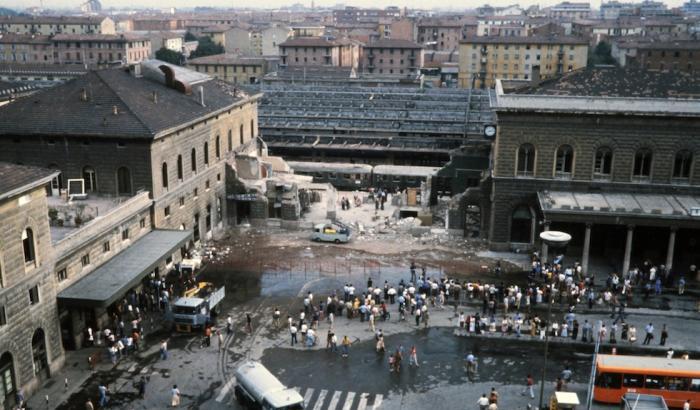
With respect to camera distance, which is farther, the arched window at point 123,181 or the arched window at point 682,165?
the arched window at point 682,165

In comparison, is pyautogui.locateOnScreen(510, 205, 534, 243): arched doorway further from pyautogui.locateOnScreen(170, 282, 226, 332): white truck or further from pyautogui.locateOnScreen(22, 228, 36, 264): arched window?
pyautogui.locateOnScreen(22, 228, 36, 264): arched window

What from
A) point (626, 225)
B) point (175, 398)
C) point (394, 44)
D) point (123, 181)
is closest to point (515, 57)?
point (394, 44)

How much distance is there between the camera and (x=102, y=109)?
171 feet

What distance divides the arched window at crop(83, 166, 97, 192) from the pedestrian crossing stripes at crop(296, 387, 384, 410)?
25.0m

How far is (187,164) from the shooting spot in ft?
186

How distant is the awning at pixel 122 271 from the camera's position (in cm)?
3862

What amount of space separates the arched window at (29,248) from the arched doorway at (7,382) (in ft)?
15.9

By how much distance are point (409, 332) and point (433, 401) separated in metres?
8.32

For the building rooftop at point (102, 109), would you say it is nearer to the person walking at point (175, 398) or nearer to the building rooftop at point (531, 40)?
the person walking at point (175, 398)

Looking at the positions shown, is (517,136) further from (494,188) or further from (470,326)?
(470,326)

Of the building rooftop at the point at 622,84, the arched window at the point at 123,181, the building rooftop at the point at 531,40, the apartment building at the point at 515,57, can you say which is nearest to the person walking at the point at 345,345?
the arched window at the point at 123,181

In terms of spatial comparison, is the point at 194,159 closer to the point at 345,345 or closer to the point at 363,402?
the point at 345,345

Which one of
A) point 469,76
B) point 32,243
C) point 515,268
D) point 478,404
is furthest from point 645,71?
point 469,76

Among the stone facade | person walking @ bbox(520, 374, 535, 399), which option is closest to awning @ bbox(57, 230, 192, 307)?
the stone facade
